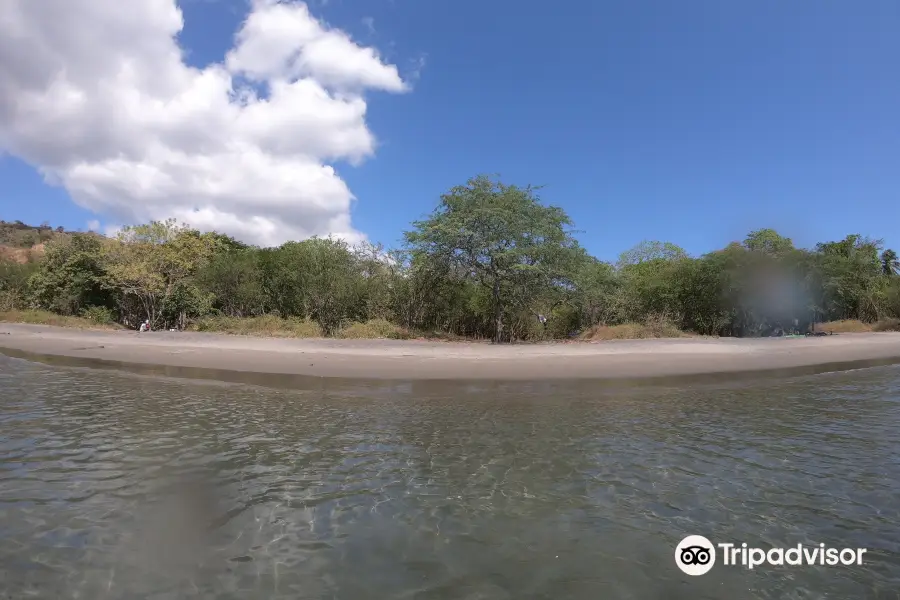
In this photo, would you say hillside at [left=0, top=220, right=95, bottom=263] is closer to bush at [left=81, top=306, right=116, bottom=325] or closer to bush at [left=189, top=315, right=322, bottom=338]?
bush at [left=81, top=306, right=116, bottom=325]

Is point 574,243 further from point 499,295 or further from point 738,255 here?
point 738,255

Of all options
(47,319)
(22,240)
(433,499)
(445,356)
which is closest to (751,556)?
(433,499)

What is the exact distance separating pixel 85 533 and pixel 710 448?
8279 mm

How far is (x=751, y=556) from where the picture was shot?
4445 mm

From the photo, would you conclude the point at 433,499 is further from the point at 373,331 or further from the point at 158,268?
the point at 158,268

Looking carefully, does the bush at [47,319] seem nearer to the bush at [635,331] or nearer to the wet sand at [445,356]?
the wet sand at [445,356]

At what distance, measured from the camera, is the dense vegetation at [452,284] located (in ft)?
87.9

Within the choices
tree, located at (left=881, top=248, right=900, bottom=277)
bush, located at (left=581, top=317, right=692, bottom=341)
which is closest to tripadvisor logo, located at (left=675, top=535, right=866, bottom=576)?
bush, located at (left=581, top=317, right=692, bottom=341)

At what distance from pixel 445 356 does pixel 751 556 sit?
52.1 ft

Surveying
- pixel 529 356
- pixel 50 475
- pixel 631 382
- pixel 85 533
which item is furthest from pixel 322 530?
pixel 529 356

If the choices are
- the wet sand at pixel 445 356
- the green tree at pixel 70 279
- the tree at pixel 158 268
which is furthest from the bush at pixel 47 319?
the wet sand at pixel 445 356

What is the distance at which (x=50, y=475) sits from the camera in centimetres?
621

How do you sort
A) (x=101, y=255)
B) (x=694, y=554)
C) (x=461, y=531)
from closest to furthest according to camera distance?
(x=694, y=554), (x=461, y=531), (x=101, y=255)

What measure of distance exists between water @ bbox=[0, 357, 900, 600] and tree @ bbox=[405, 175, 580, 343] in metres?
15.9
